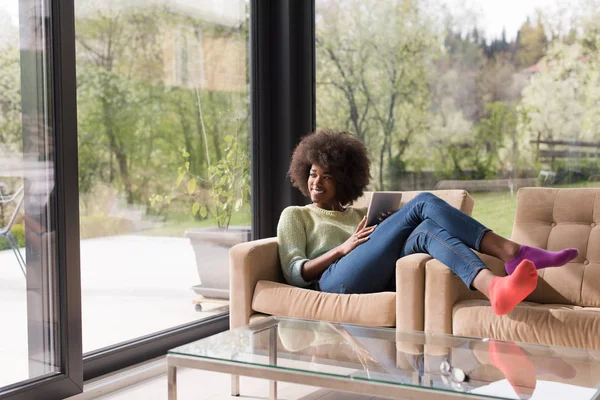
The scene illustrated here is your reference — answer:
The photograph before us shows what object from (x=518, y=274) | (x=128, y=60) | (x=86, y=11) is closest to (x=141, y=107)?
(x=128, y=60)

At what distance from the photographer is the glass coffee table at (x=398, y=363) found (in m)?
1.95

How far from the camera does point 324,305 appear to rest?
318 cm

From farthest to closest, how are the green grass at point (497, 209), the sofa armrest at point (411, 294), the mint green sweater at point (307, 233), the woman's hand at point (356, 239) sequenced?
the green grass at point (497, 209) < the mint green sweater at point (307, 233) < the woman's hand at point (356, 239) < the sofa armrest at point (411, 294)

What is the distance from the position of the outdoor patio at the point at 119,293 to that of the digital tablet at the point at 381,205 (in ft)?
3.59

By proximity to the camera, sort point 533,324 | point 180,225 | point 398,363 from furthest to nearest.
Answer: point 180,225 → point 533,324 → point 398,363

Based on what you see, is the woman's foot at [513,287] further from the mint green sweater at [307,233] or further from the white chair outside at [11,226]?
the white chair outside at [11,226]

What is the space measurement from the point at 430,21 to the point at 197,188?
5.38 feet

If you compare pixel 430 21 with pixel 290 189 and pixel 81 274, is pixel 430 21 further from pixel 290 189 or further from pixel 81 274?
pixel 81 274

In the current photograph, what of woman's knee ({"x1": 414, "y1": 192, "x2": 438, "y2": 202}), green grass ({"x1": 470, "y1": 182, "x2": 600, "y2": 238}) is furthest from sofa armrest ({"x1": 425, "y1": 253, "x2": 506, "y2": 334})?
green grass ({"x1": 470, "y1": 182, "x2": 600, "y2": 238})

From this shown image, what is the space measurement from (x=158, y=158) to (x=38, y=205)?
35.7 inches

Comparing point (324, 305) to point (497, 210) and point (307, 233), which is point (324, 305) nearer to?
point (307, 233)

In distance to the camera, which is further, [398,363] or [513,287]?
[513,287]

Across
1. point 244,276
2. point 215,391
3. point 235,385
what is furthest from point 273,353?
point 244,276

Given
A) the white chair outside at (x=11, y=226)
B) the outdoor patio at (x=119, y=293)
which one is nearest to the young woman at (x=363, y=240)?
the outdoor patio at (x=119, y=293)
